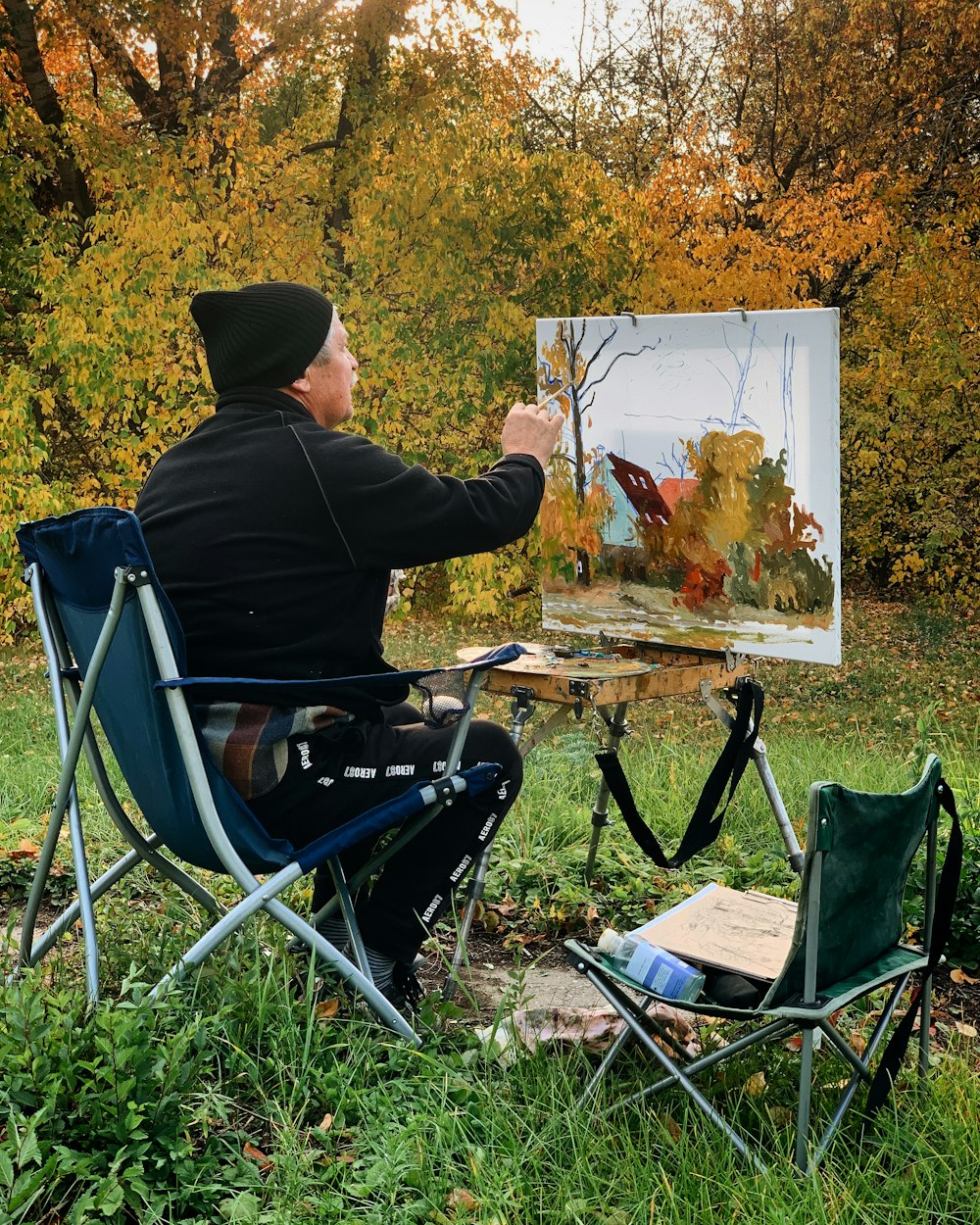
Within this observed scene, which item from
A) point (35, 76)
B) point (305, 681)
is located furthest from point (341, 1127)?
point (35, 76)

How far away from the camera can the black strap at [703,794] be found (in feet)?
9.81

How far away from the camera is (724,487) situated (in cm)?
388

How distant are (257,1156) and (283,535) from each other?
1.11 metres

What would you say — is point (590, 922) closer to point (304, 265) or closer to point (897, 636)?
point (304, 265)

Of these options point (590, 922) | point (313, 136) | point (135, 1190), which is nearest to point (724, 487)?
point (590, 922)

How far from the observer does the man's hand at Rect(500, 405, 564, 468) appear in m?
2.78

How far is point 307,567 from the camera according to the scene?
2410 millimetres

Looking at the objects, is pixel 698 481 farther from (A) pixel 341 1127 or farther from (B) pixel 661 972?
(A) pixel 341 1127

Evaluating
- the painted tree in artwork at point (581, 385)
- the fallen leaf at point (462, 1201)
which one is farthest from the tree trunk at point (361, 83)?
the fallen leaf at point (462, 1201)

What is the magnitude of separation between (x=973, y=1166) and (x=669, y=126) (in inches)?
472

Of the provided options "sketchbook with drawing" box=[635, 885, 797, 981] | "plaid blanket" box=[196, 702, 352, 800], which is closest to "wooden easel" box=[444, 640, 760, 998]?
"sketchbook with drawing" box=[635, 885, 797, 981]

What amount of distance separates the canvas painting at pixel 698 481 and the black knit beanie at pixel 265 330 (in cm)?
151

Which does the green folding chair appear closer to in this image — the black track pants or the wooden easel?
the black track pants

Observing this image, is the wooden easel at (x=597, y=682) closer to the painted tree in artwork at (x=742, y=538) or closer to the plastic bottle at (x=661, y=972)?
the painted tree in artwork at (x=742, y=538)
